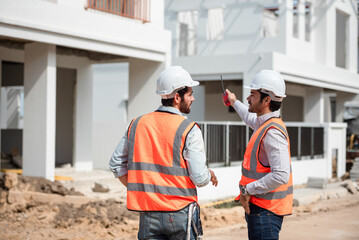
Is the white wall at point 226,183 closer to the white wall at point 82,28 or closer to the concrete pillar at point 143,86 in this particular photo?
the concrete pillar at point 143,86

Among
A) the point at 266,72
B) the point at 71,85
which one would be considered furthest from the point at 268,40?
the point at 266,72

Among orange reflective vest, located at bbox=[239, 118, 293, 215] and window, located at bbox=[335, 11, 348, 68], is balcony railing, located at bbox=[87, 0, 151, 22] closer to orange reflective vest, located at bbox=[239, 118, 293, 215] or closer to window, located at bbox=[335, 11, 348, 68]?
orange reflective vest, located at bbox=[239, 118, 293, 215]

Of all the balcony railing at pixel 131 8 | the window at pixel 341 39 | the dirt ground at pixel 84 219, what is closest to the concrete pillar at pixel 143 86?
the balcony railing at pixel 131 8

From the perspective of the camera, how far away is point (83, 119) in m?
16.1

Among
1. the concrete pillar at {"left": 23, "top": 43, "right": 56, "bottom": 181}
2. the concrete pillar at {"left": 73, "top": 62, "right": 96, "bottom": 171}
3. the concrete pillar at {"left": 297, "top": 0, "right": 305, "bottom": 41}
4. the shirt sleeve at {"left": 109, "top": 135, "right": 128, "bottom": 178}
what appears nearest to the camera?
the shirt sleeve at {"left": 109, "top": 135, "right": 128, "bottom": 178}


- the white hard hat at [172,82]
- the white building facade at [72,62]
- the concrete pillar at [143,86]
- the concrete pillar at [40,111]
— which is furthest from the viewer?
the concrete pillar at [143,86]

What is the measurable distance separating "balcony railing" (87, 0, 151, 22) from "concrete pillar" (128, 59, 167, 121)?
125cm

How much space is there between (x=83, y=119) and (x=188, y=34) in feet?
28.5

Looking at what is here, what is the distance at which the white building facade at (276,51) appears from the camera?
1816 centimetres

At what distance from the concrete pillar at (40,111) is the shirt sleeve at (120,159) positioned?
26.6ft

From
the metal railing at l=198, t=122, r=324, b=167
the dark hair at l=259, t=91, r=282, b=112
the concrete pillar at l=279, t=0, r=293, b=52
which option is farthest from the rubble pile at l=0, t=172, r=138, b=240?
the concrete pillar at l=279, t=0, r=293, b=52

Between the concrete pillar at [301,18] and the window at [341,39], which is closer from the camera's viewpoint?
the concrete pillar at [301,18]

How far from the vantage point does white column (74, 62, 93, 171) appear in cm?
1603

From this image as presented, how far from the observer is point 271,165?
3.66 metres
